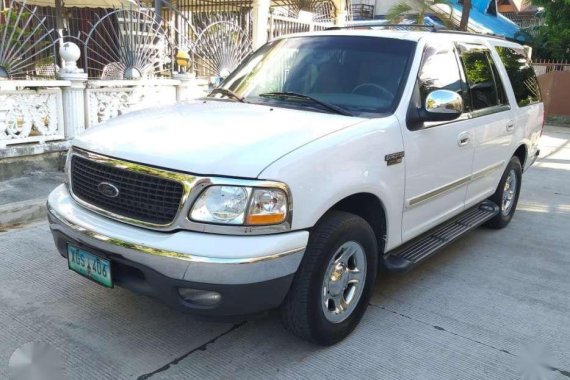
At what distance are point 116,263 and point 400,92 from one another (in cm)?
209

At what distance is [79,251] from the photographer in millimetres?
3035

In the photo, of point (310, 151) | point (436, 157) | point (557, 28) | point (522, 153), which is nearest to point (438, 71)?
point (436, 157)

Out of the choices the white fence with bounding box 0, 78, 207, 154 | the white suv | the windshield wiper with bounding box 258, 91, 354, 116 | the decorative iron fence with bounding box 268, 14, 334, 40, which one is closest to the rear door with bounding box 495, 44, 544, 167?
the white suv

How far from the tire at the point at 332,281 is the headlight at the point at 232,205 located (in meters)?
0.40

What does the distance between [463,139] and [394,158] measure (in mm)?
1063

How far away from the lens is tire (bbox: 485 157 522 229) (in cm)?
538

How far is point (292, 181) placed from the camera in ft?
8.76

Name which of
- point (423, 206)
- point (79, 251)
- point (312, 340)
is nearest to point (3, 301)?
point (79, 251)

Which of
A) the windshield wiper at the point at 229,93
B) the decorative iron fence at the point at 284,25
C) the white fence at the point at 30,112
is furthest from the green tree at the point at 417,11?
the windshield wiper at the point at 229,93

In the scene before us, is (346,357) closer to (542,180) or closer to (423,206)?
(423,206)

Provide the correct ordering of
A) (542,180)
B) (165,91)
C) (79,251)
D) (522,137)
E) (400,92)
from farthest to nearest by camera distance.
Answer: (542,180)
(165,91)
(522,137)
(400,92)
(79,251)

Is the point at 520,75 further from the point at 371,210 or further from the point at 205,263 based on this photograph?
the point at 205,263

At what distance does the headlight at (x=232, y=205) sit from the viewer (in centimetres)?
261

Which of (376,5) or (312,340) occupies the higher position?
(376,5)
